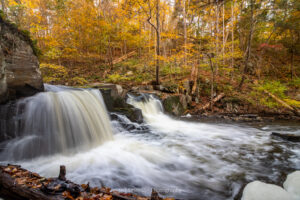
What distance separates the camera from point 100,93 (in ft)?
23.2

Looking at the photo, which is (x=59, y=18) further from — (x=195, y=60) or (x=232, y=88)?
(x=232, y=88)

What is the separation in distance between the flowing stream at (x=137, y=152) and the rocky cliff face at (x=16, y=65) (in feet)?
1.75

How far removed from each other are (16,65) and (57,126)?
2352 millimetres

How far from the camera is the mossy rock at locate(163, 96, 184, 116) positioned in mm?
9594

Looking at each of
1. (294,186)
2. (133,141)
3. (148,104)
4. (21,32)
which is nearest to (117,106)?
(148,104)

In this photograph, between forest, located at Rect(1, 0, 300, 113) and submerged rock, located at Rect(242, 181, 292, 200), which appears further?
forest, located at Rect(1, 0, 300, 113)

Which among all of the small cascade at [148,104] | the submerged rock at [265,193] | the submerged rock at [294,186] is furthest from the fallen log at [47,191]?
the small cascade at [148,104]

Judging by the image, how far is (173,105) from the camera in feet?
32.2

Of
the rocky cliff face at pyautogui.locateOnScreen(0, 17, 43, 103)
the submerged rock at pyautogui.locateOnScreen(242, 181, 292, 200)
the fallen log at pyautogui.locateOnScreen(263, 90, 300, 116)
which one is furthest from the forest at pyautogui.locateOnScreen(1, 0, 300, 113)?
the submerged rock at pyautogui.locateOnScreen(242, 181, 292, 200)

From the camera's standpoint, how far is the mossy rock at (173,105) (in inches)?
378

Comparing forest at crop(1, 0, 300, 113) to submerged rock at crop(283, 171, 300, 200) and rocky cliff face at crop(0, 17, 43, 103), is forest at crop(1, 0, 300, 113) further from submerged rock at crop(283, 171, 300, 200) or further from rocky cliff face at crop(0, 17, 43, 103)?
submerged rock at crop(283, 171, 300, 200)

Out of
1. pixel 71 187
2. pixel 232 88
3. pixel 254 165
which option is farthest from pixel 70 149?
pixel 232 88

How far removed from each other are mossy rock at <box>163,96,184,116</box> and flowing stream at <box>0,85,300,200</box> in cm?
285

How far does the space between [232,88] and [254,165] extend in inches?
346
